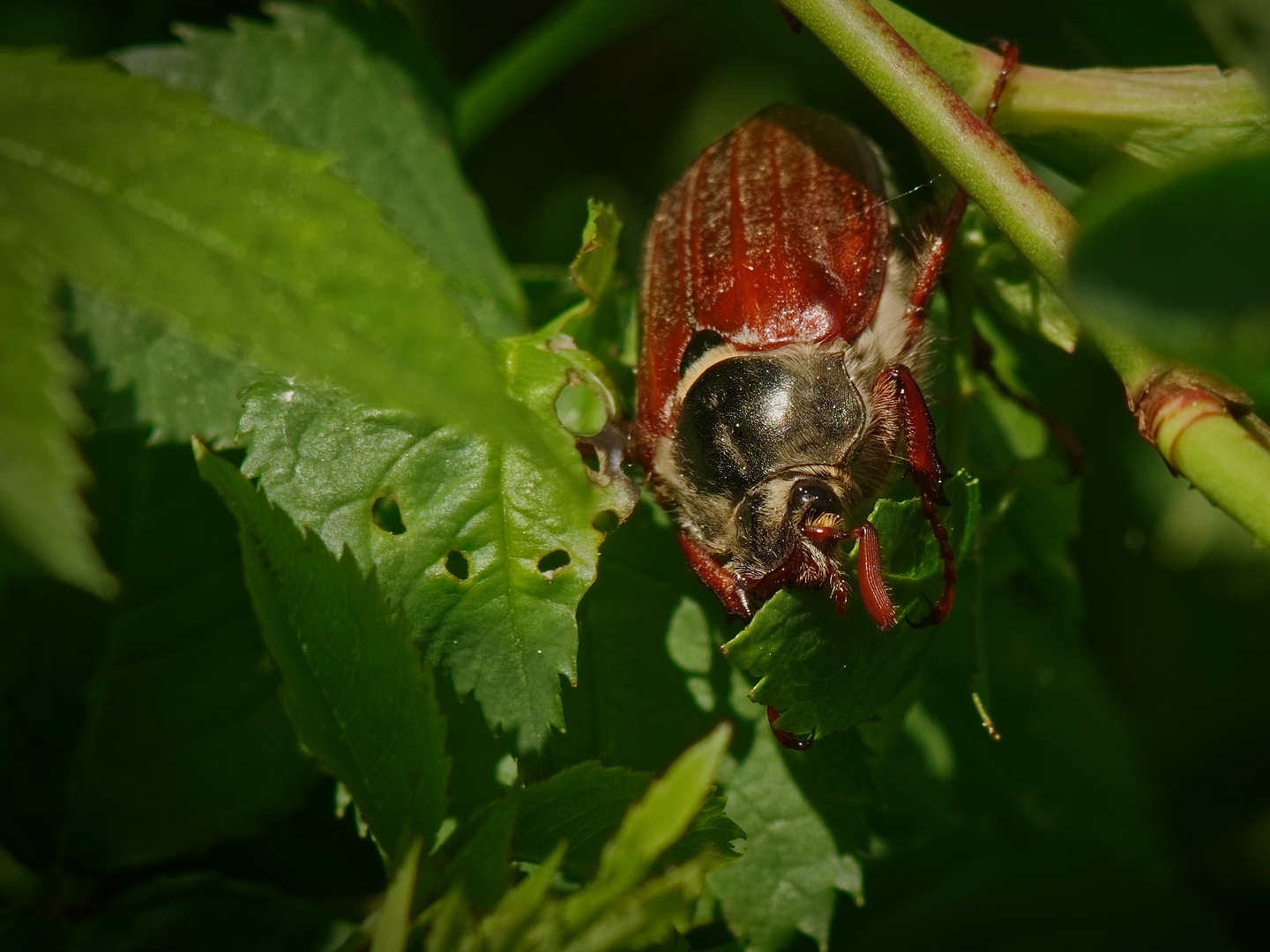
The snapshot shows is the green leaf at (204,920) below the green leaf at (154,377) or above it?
below

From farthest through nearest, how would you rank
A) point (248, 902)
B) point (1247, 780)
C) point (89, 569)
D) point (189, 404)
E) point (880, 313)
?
1. point (1247, 780)
2. point (880, 313)
3. point (189, 404)
4. point (248, 902)
5. point (89, 569)

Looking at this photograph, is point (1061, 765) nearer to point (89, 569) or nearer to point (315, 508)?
point (315, 508)

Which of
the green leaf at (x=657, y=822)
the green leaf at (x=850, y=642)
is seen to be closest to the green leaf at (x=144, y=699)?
the green leaf at (x=850, y=642)

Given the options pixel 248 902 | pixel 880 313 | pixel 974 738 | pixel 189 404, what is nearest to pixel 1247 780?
pixel 974 738

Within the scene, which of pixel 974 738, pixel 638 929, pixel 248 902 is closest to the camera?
pixel 638 929

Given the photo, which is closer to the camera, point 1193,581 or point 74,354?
point 74,354

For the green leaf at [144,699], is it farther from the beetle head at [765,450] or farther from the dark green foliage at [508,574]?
the beetle head at [765,450]

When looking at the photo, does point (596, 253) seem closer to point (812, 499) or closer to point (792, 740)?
point (812, 499)
